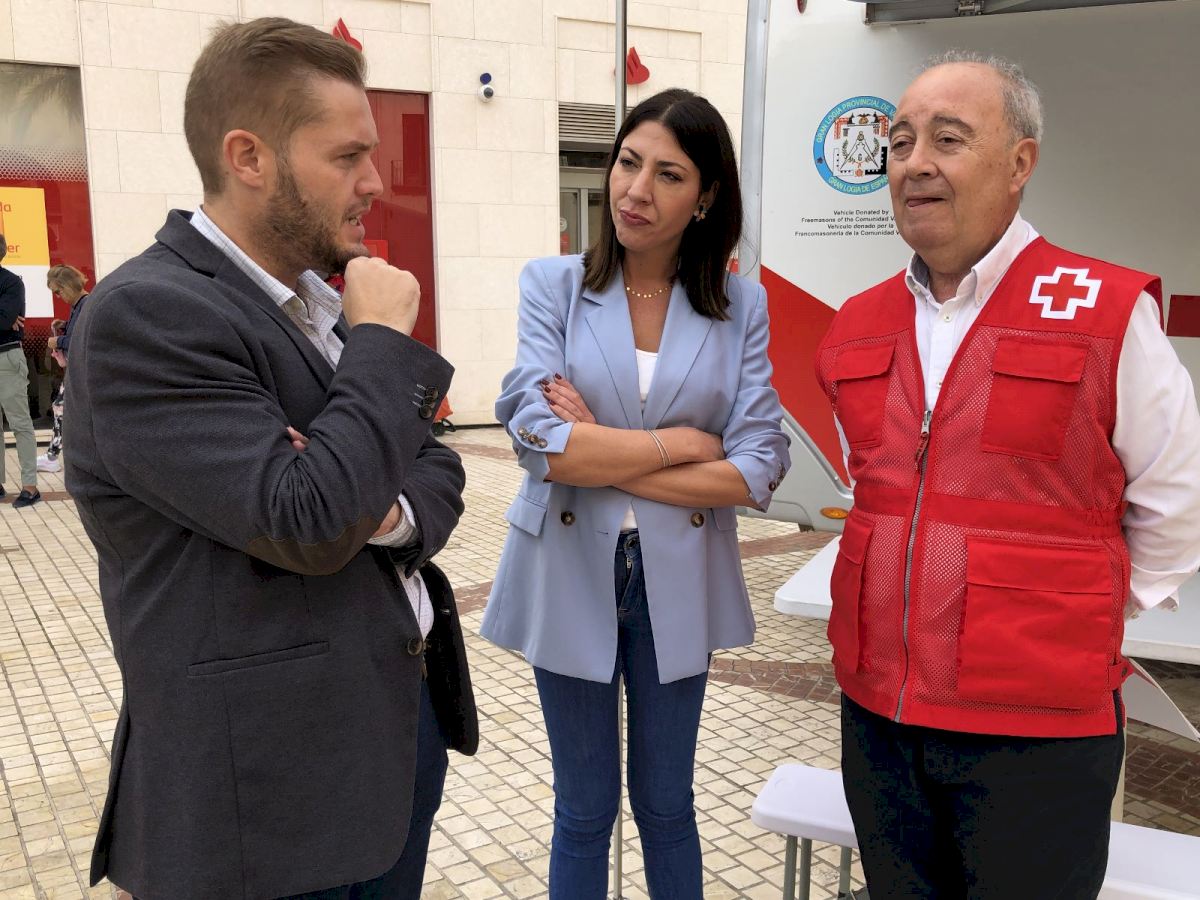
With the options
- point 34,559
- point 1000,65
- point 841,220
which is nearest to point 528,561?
point 1000,65

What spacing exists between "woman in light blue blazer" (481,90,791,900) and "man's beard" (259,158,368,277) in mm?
713

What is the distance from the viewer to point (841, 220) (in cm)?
383

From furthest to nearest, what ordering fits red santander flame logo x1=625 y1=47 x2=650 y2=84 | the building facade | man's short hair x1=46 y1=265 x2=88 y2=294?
1. red santander flame logo x1=625 y1=47 x2=650 y2=84
2. the building facade
3. man's short hair x1=46 y1=265 x2=88 y2=294

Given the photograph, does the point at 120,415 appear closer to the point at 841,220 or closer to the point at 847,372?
the point at 847,372

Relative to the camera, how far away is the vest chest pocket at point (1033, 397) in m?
1.59

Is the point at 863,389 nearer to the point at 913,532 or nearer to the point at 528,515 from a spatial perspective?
the point at 913,532

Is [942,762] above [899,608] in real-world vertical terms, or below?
below

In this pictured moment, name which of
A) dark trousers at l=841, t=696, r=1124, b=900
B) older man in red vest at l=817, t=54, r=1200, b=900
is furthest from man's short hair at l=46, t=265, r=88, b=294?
dark trousers at l=841, t=696, r=1124, b=900

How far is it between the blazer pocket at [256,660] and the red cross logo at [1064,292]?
50.4 inches

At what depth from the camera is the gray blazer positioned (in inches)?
48.9

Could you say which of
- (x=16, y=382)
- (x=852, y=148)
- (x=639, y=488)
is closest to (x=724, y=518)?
(x=639, y=488)

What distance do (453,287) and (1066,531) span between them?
34.4ft

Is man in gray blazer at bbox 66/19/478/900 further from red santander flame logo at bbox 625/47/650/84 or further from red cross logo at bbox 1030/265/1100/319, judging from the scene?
red santander flame logo at bbox 625/47/650/84

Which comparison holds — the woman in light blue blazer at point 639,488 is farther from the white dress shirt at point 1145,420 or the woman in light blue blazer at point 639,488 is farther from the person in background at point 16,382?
the person in background at point 16,382
